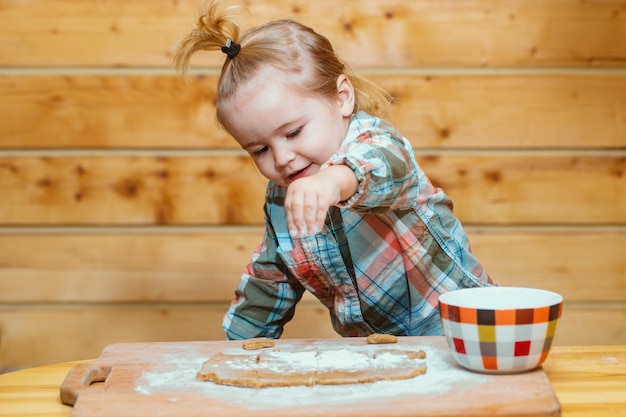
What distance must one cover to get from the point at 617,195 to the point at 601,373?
4.05 ft

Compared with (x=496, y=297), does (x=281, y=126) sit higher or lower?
higher

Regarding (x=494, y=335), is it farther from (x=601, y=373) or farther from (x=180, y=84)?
(x=180, y=84)

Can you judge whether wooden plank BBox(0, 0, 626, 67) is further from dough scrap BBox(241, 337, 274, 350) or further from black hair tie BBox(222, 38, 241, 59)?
dough scrap BBox(241, 337, 274, 350)

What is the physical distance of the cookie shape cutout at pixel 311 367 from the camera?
2.46 ft

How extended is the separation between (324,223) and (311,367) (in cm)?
39

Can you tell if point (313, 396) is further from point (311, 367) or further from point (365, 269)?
point (365, 269)

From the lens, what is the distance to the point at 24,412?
2.52 feet

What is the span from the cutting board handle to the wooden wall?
1099 millimetres

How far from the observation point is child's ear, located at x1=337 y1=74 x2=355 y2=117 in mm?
1313

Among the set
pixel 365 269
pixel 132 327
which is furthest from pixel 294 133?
pixel 132 327

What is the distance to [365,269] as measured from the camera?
1281 millimetres

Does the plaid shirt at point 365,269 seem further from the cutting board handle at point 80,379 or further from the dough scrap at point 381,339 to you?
the cutting board handle at point 80,379

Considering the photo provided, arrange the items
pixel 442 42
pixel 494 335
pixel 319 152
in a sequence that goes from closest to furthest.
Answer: pixel 494 335
pixel 319 152
pixel 442 42

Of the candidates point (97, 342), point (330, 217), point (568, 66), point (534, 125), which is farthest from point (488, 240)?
point (97, 342)
